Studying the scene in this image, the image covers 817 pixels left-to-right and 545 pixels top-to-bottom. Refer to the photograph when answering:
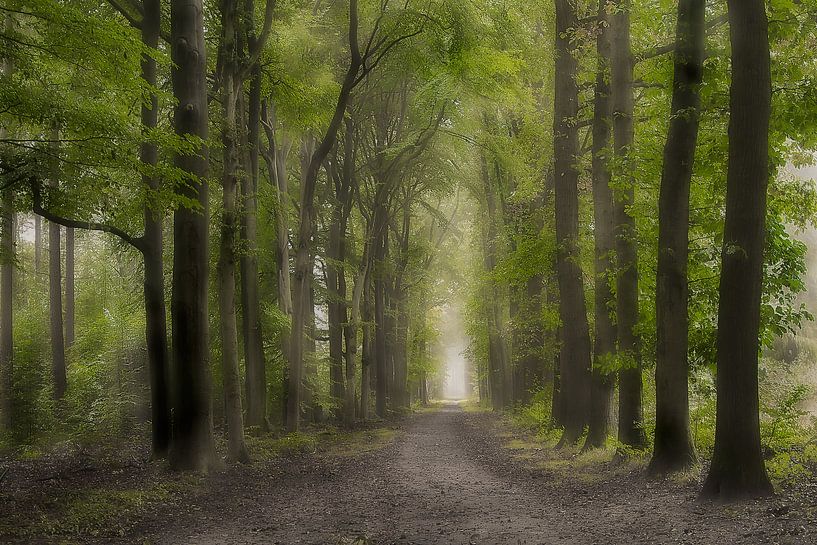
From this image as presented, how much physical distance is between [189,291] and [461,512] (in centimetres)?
588

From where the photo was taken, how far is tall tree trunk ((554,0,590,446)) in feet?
51.8

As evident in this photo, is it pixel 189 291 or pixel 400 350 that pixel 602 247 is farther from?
pixel 400 350

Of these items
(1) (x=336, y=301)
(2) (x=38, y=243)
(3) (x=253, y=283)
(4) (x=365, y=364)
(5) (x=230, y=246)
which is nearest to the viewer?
(5) (x=230, y=246)

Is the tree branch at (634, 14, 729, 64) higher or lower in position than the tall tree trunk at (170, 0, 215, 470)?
higher

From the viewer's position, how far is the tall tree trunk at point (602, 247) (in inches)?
532

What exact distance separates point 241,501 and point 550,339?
46.5 feet

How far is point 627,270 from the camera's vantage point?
12344 mm

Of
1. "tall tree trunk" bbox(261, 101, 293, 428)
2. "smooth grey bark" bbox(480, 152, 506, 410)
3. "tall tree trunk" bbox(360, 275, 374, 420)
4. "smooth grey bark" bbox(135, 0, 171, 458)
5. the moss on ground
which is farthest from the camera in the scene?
"smooth grey bark" bbox(480, 152, 506, 410)

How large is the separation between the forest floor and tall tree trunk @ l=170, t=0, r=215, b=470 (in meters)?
0.69

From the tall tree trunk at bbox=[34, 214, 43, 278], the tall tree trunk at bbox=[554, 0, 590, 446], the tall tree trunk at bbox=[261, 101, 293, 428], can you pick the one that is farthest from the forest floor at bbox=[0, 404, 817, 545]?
the tall tree trunk at bbox=[34, 214, 43, 278]

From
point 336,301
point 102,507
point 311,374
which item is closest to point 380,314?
point 336,301

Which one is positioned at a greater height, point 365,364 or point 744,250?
point 744,250

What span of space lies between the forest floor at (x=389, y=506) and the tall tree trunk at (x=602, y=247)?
1191 mm

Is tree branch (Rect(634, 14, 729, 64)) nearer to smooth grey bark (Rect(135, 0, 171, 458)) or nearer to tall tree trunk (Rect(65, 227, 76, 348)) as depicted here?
A: smooth grey bark (Rect(135, 0, 171, 458))
